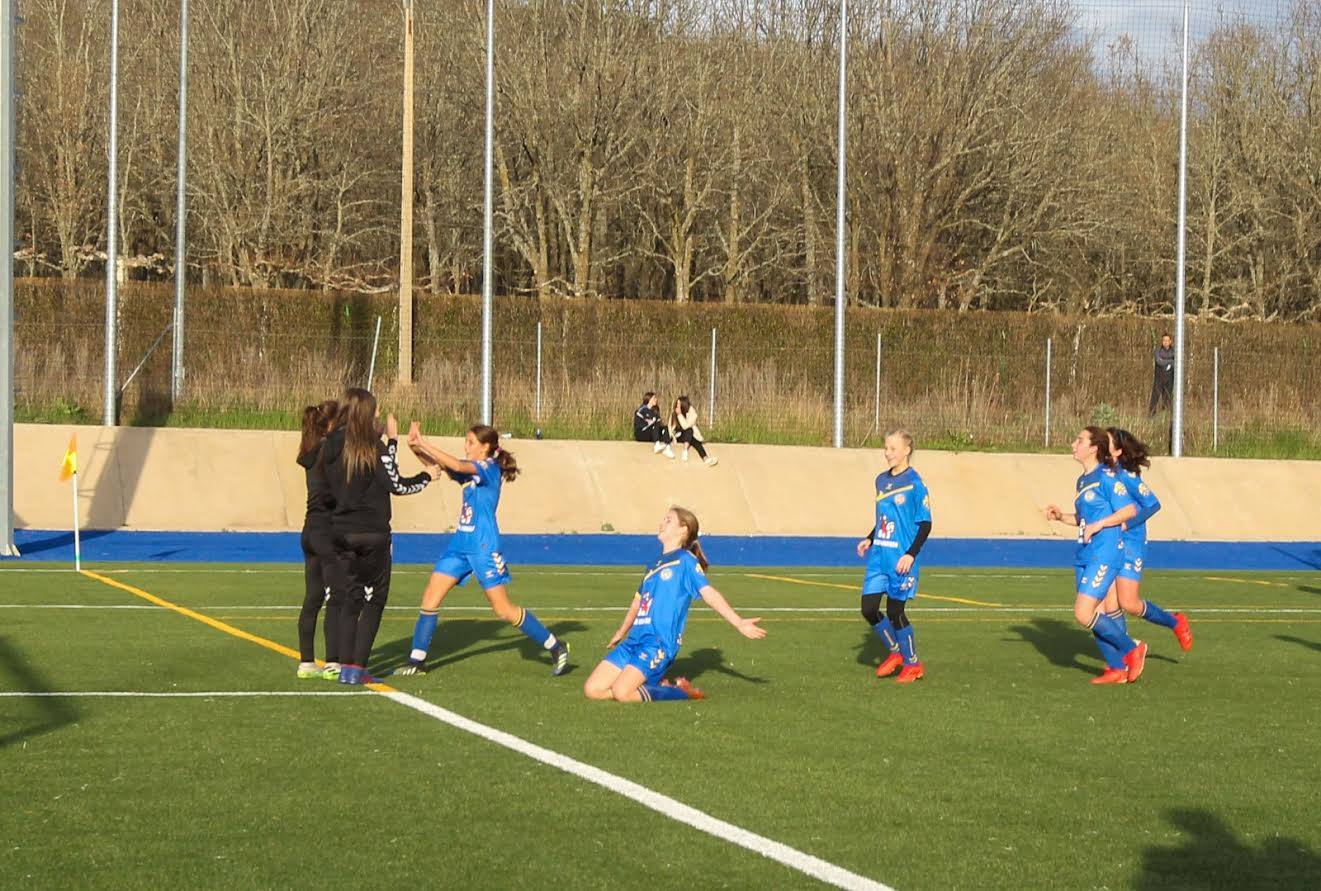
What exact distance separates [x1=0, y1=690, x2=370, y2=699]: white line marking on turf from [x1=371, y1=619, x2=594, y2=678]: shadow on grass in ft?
3.28

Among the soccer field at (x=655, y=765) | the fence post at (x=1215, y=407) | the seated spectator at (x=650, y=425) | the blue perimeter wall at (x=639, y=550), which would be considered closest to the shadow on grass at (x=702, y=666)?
the soccer field at (x=655, y=765)

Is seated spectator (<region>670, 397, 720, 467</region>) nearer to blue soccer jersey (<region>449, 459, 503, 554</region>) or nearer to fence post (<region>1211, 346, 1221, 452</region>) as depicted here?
fence post (<region>1211, 346, 1221, 452</region>)

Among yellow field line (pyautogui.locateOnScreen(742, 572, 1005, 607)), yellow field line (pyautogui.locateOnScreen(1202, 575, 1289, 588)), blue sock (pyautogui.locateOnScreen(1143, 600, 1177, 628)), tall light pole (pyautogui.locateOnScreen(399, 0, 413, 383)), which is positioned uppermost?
tall light pole (pyautogui.locateOnScreen(399, 0, 413, 383))

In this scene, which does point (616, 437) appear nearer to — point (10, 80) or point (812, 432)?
point (812, 432)

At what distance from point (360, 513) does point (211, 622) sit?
458 cm

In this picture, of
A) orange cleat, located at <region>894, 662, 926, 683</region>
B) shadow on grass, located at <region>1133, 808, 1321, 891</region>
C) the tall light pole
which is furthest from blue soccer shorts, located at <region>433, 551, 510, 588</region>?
the tall light pole

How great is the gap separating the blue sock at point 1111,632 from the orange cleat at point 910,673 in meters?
1.24

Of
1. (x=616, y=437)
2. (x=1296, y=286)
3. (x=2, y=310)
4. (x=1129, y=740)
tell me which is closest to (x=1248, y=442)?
(x=616, y=437)

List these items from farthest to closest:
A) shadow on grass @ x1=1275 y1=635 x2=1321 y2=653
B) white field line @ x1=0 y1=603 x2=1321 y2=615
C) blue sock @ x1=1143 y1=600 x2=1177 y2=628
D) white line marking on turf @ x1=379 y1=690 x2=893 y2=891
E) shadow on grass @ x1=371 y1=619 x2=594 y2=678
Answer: white field line @ x1=0 y1=603 x2=1321 y2=615 < shadow on grass @ x1=1275 y1=635 x2=1321 y2=653 < blue sock @ x1=1143 y1=600 x2=1177 y2=628 < shadow on grass @ x1=371 y1=619 x2=594 y2=678 < white line marking on turf @ x1=379 y1=690 x2=893 y2=891

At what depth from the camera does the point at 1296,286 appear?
2197 inches

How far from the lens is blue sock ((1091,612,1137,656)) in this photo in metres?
12.8

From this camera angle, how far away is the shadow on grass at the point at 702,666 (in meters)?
12.8

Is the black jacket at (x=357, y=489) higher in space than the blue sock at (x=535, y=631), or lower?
higher

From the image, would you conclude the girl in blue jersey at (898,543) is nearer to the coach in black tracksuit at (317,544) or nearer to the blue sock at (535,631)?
the blue sock at (535,631)
